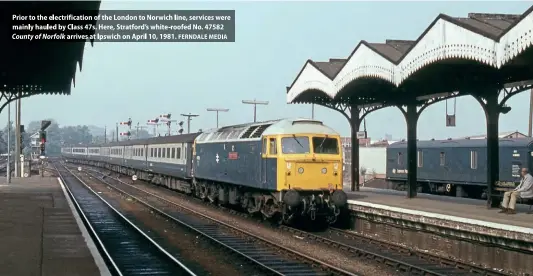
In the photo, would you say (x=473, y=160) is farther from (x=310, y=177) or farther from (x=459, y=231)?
(x=459, y=231)

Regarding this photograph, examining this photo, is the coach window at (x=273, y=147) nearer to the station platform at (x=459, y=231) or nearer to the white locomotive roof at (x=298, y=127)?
the white locomotive roof at (x=298, y=127)

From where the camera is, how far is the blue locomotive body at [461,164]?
25.7 m

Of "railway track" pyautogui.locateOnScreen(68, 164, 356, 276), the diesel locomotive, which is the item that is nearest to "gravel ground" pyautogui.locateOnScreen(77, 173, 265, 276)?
"railway track" pyautogui.locateOnScreen(68, 164, 356, 276)

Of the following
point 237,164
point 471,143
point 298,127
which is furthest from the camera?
point 471,143

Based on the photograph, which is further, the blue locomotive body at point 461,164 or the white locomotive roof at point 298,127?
the blue locomotive body at point 461,164

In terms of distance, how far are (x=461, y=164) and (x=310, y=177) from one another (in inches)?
512

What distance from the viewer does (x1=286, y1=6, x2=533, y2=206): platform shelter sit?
1391cm

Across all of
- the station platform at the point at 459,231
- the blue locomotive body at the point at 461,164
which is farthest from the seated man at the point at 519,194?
the blue locomotive body at the point at 461,164

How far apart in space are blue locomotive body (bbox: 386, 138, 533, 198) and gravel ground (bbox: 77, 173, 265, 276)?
13444 mm

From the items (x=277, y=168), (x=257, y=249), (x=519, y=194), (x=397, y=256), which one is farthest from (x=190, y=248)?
(x=519, y=194)

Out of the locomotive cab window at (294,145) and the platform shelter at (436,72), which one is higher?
the platform shelter at (436,72)

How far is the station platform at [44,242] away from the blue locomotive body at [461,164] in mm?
16675

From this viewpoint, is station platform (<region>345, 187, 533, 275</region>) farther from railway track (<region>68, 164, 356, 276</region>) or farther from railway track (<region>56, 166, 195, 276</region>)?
railway track (<region>56, 166, 195, 276</region>)

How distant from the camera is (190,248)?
15.7 meters
